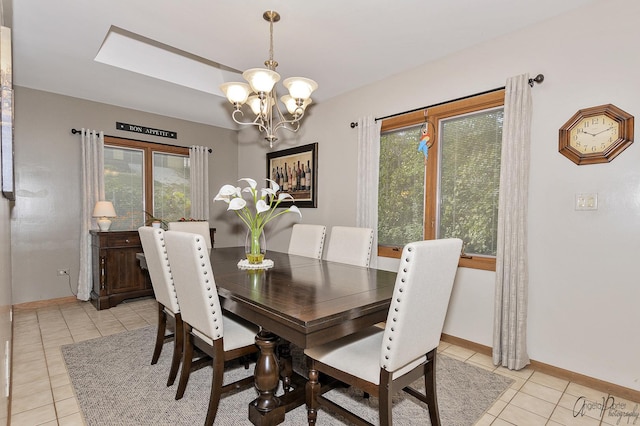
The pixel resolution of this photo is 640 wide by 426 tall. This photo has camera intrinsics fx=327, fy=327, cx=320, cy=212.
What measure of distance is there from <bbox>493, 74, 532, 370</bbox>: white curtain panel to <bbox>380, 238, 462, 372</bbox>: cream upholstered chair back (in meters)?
1.24

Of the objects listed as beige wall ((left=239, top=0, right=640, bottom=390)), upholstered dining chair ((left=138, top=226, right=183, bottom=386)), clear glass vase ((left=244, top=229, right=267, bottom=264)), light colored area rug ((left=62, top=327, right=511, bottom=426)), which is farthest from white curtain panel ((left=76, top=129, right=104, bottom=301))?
beige wall ((left=239, top=0, right=640, bottom=390))

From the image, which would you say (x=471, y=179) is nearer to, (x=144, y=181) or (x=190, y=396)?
(x=190, y=396)

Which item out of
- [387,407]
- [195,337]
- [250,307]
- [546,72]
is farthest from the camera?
[546,72]

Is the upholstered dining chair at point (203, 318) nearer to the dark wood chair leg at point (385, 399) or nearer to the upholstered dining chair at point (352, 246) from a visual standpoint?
the dark wood chair leg at point (385, 399)

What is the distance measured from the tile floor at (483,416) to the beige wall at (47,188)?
958 millimetres

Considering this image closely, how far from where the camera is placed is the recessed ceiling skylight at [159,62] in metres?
3.18

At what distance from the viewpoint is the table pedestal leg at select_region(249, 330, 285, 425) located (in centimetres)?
171

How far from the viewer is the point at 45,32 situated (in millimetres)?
2625

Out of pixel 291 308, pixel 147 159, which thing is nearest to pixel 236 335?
pixel 291 308

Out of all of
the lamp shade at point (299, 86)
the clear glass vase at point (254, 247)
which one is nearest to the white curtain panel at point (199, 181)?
the clear glass vase at point (254, 247)

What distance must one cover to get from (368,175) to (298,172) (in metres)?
1.31

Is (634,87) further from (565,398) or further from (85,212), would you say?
(85,212)

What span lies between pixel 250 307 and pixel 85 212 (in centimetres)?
363

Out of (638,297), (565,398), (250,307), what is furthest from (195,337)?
(638,297)
